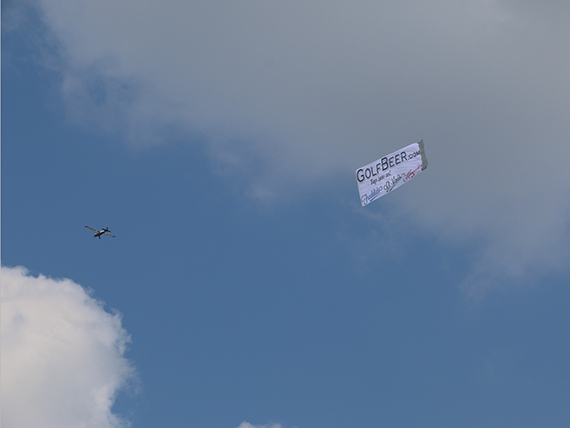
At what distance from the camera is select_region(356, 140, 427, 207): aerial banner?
10175cm

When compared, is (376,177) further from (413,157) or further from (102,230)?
(102,230)

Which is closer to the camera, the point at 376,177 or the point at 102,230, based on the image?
the point at 376,177

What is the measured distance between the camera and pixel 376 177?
102188 millimetres

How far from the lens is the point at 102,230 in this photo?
170000 mm

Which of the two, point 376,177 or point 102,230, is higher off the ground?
point 102,230

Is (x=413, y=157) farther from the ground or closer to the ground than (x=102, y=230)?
closer to the ground

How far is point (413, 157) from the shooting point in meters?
103

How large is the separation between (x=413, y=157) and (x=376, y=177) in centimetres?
800

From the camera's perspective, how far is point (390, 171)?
10269 cm

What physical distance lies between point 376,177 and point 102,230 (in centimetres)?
10038

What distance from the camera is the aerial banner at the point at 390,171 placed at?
10175cm

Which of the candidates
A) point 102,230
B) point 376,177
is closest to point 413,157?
point 376,177
